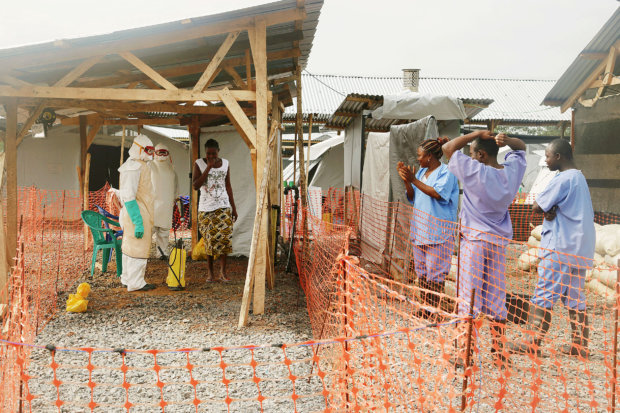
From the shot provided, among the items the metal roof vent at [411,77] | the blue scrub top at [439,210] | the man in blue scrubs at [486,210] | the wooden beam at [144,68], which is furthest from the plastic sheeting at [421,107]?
the metal roof vent at [411,77]

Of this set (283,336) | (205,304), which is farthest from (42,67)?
(283,336)

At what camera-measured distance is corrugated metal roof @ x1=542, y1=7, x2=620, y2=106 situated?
730 cm

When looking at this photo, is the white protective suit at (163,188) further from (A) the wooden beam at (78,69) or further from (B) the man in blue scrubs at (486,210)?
(B) the man in blue scrubs at (486,210)

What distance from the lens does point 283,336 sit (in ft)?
15.4

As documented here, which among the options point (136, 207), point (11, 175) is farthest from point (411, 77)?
point (11, 175)

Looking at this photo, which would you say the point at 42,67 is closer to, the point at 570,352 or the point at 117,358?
the point at 117,358

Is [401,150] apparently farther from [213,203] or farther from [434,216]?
[213,203]

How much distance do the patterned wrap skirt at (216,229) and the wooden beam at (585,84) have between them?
6.90 meters

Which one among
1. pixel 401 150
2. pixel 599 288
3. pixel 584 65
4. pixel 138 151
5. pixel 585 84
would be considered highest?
pixel 584 65

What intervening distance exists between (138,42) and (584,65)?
776cm

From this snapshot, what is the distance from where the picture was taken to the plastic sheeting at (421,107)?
7.27m

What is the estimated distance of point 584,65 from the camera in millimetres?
8352

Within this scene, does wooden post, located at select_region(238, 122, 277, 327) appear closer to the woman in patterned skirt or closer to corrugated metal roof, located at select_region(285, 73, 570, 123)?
the woman in patterned skirt

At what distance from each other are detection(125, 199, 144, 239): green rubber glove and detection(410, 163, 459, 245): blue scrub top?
Result: 357 centimetres
